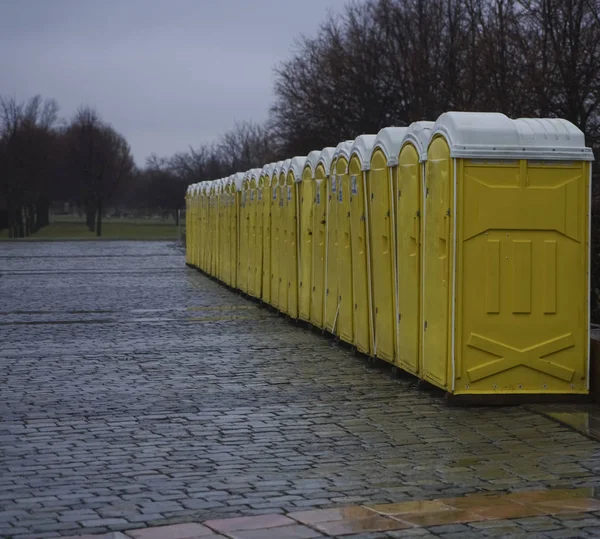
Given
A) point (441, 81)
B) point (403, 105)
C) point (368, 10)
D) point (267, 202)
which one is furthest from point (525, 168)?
point (368, 10)

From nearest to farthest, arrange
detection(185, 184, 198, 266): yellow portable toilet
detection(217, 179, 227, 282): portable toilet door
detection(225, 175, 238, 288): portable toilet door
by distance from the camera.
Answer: detection(225, 175, 238, 288): portable toilet door
detection(217, 179, 227, 282): portable toilet door
detection(185, 184, 198, 266): yellow portable toilet

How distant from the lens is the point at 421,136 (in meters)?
10.2

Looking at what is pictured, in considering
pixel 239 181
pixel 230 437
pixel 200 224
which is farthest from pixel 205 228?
pixel 230 437

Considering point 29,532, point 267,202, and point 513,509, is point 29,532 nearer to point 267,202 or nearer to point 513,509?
point 513,509

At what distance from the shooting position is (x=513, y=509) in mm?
6250

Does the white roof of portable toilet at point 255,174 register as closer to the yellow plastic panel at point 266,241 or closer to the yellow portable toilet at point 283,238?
the yellow plastic panel at point 266,241

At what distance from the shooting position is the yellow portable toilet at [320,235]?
14.6 meters

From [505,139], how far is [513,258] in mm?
930

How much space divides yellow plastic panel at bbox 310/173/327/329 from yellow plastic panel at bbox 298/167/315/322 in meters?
0.27

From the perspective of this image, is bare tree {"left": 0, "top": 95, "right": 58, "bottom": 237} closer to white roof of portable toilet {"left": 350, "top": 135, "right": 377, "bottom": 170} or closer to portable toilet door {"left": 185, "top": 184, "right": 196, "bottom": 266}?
portable toilet door {"left": 185, "top": 184, "right": 196, "bottom": 266}

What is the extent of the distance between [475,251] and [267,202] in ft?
32.4

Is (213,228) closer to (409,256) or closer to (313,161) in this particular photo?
(313,161)

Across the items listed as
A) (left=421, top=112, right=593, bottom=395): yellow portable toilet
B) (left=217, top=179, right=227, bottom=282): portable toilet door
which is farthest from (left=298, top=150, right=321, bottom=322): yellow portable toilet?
(left=217, top=179, right=227, bottom=282): portable toilet door

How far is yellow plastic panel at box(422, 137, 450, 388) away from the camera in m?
9.48
